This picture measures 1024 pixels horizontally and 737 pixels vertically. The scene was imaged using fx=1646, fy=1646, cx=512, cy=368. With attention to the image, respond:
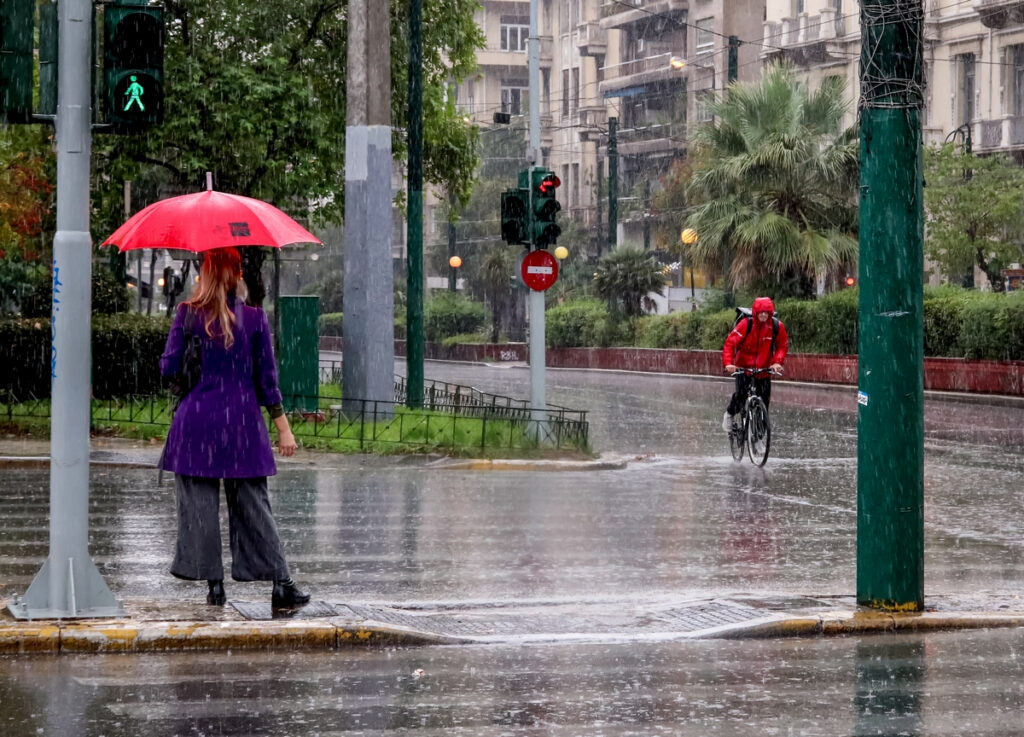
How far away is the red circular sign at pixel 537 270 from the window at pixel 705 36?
157 feet

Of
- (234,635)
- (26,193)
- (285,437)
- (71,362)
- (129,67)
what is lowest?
(234,635)

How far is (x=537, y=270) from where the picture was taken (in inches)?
819

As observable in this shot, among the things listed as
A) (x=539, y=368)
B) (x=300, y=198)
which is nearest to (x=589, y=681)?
(x=539, y=368)

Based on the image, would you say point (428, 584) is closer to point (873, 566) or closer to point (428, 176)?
point (873, 566)

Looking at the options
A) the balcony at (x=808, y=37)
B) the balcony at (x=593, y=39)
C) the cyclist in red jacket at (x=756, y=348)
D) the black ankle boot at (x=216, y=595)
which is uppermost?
the balcony at (x=593, y=39)

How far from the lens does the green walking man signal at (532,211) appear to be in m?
20.8

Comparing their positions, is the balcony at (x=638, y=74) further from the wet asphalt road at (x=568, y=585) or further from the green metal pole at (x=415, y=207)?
the wet asphalt road at (x=568, y=585)

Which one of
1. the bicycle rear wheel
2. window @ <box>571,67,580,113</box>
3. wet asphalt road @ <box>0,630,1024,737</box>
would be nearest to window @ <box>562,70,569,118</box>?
window @ <box>571,67,580,113</box>

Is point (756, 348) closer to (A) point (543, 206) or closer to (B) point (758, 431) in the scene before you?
(B) point (758, 431)

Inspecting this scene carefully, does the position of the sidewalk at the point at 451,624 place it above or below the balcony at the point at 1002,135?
below

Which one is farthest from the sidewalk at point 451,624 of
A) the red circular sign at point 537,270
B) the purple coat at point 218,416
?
the red circular sign at point 537,270

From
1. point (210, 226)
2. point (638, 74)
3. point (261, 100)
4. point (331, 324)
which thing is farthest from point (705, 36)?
point (210, 226)

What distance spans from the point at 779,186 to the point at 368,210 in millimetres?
20222

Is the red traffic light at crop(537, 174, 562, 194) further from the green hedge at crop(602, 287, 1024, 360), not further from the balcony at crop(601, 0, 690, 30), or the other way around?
the balcony at crop(601, 0, 690, 30)
